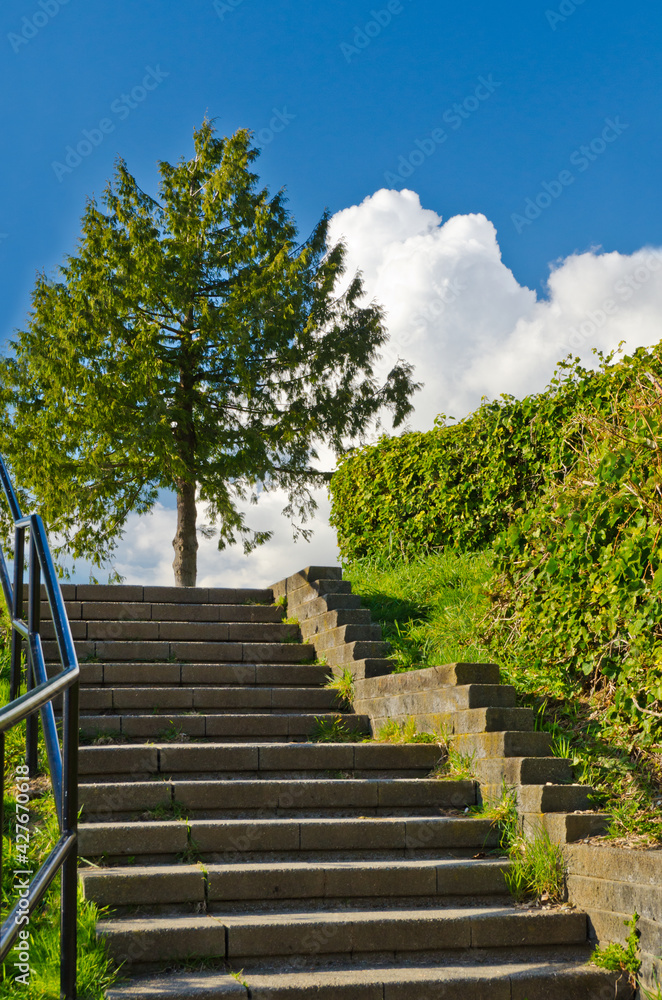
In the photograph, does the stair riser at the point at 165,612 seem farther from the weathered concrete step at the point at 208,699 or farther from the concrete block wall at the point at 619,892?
the concrete block wall at the point at 619,892

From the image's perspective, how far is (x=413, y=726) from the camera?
226 inches

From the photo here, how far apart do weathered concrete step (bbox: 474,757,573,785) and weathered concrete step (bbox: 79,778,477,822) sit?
346mm

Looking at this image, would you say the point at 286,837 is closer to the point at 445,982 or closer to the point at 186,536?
the point at 445,982

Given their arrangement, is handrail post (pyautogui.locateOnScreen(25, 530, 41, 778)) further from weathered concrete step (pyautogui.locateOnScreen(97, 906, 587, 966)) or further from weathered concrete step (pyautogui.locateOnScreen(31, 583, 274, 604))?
weathered concrete step (pyautogui.locateOnScreen(31, 583, 274, 604))

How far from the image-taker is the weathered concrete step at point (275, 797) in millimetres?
4789

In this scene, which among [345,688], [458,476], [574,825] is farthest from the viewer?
[458,476]

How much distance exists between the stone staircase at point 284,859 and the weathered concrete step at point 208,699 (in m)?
0.01

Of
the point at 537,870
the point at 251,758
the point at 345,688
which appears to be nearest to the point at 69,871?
the point at 251,758

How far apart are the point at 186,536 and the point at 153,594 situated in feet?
25.0

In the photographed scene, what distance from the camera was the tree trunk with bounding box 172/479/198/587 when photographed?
15.3 meters

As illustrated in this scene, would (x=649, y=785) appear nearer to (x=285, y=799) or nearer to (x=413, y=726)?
(x=413, y=726)

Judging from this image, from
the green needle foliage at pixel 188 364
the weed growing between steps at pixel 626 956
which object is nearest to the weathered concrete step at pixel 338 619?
the weed growing between steps at pixel 626 956

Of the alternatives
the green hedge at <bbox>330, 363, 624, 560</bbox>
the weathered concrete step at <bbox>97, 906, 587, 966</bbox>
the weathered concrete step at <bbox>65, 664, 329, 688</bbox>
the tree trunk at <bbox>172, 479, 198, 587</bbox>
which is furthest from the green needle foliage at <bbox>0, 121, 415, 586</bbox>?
the weathered concrete step at <bbox>97, 906, 587, 966</bbox>

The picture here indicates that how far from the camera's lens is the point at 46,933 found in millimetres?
3443
